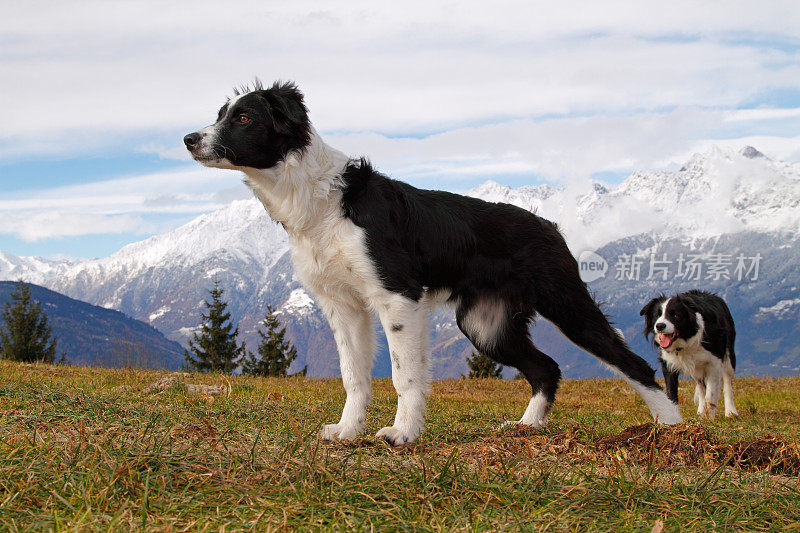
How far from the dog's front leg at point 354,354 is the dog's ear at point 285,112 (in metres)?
1.30

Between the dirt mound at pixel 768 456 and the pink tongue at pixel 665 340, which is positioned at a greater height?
the dirt mound at pixel 768 456

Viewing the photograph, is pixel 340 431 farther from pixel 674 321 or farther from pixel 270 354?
pixel 270 354

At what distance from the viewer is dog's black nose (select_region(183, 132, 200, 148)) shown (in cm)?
500

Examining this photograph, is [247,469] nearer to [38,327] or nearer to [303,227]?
[303,227]

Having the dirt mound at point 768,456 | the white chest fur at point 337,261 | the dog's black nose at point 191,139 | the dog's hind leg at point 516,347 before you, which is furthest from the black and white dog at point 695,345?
the dog's black nose at point 191,139

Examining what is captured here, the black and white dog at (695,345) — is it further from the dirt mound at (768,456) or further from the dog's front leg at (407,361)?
the dog's front leg at (407,361)

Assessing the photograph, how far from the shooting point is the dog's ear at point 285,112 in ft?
16.6

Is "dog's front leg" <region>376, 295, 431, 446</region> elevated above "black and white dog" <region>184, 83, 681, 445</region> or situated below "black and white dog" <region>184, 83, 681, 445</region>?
below

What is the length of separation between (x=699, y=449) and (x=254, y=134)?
362 cm

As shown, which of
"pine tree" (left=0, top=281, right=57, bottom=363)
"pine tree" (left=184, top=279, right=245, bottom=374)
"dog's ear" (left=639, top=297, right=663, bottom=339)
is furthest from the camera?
"pine tree" (left=184, top=279, right=245, bottom=374)

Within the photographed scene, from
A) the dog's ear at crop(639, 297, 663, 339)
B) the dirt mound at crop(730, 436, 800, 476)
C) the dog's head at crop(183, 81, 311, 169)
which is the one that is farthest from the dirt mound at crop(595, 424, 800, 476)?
the dog's ear at crop(639, 297, 663, 339)

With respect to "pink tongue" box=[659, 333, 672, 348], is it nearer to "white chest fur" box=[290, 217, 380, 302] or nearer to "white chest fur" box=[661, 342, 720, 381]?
"white chest fur" box=[661, 342, 720, 381]

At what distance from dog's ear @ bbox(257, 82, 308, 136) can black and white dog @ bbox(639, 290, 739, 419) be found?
6829 mm

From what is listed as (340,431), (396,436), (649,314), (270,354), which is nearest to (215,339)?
(270,354)
